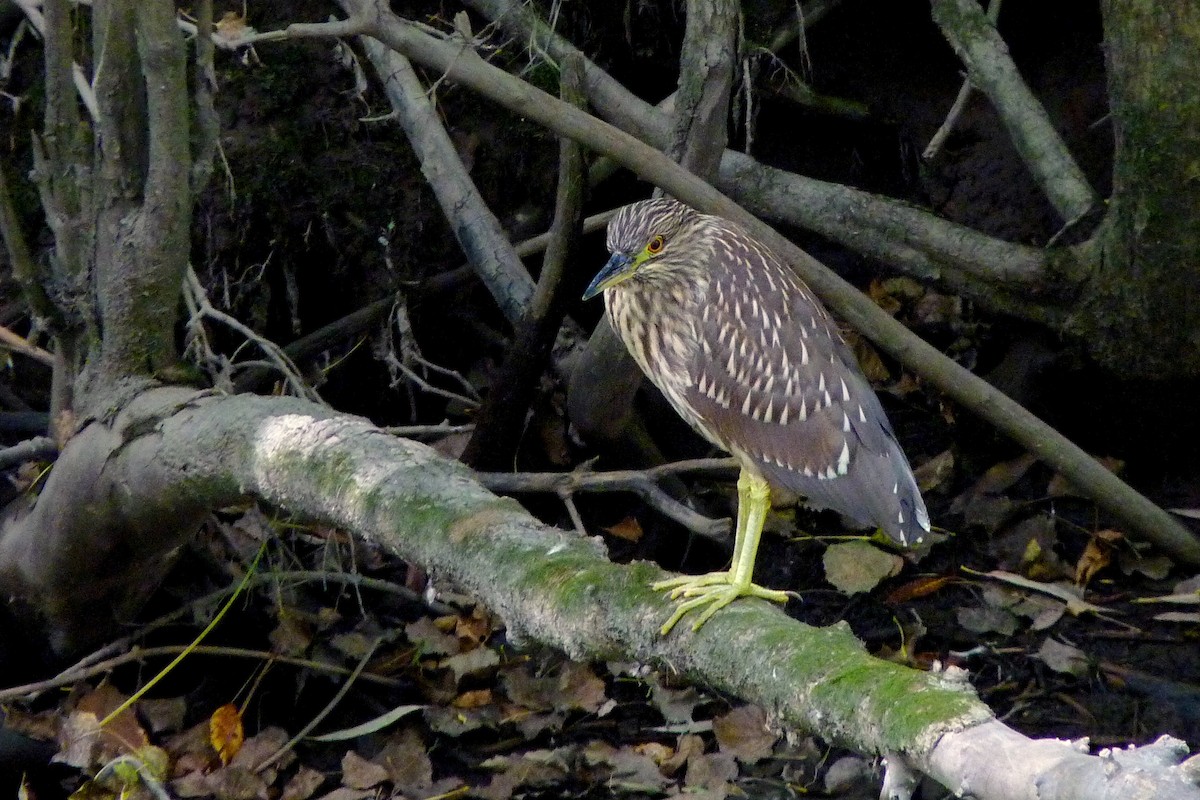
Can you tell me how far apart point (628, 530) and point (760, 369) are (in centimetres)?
147

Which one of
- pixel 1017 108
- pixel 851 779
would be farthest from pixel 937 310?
pixel 851 779

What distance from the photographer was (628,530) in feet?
13.6

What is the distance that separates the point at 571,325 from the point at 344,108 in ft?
3.67

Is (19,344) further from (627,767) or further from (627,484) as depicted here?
(627,767)

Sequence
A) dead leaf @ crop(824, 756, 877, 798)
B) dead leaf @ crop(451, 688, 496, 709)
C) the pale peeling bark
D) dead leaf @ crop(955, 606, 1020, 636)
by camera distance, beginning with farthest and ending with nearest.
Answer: dead leaf @ crop(955, 606, 1020, 636)
dead leaf @ crop(451, 688, 496, 709)
dead leaf @ crop(824, 756, 877, 798)
the pale peeling bark

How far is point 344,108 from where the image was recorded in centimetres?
430

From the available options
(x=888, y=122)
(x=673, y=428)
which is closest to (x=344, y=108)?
(x=673, y=428)

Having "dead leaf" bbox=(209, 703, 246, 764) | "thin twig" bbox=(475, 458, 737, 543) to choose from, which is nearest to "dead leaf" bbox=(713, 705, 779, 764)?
"thin twig" bbox=(475, 458, 737, 543)

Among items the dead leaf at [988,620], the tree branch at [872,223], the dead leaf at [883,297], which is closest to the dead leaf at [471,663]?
the dead leaf at [988,620]

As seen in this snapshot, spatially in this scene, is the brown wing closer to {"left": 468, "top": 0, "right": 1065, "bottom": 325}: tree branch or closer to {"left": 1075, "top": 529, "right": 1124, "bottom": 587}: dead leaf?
{"left": 468, "top": 0, "right": 1065, "bottom": 325}: tree branch

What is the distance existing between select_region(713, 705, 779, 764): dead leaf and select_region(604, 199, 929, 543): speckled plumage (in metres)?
0.72

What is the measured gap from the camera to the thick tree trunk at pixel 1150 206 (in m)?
3.11

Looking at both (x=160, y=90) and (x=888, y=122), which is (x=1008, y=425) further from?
(x=160, y=90)

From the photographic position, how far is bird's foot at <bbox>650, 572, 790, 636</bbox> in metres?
2.00
